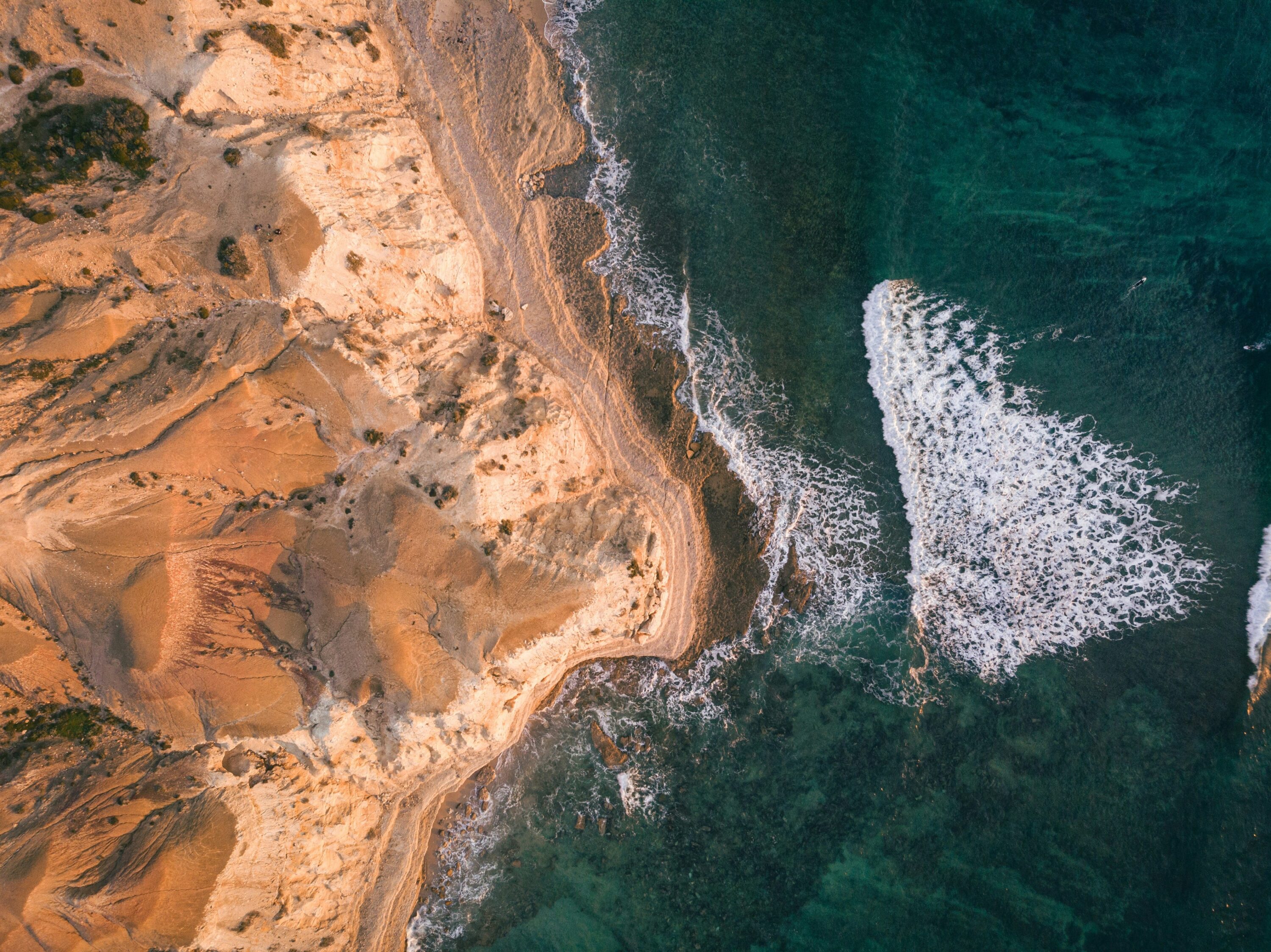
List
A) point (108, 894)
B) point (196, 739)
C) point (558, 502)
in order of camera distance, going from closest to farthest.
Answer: point (108, 894) → point (196, 739) → point (558, 502)

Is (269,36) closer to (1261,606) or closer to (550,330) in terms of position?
(550,330)

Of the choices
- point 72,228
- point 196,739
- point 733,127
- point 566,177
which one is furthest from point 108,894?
point 733,127

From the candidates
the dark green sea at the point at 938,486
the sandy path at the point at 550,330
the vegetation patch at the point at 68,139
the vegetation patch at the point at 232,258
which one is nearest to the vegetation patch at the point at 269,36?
the vegetation patch at the point at 68,139

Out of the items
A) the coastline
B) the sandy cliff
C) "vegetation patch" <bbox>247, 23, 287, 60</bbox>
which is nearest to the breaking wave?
the coastline

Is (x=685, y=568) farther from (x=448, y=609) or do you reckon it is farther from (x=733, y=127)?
(x=733, y=127)

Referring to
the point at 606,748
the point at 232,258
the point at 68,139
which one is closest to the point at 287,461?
the point at 232,258

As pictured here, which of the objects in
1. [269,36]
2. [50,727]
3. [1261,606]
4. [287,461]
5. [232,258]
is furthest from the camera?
[1261,606]
